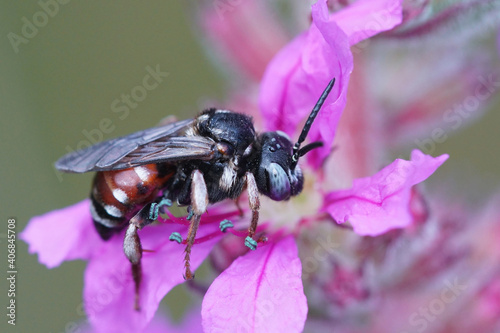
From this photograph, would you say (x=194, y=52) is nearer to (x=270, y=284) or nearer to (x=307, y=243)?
(x=307, y=243)

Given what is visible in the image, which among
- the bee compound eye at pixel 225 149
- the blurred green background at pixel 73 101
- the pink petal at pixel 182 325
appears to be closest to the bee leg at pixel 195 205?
the bee compound eye at pixel 225 149

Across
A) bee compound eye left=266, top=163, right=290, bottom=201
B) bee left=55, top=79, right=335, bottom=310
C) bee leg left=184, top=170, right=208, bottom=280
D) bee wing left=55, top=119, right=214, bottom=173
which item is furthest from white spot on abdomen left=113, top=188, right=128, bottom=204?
bee compound eye left=266, top=163, right=290, bottom=201

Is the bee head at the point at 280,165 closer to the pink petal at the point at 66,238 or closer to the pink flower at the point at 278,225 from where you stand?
the pink flower at the point at 278,225

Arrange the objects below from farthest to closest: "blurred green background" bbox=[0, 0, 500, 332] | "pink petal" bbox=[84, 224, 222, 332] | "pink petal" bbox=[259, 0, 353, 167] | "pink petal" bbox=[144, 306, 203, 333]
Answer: "blurred green background" bbox=[0, 0, 500, 332] < "pink petal" bbox=[144, 306, 203, 333] < "pink petal" bbox=[84, 224, 222, 332] < "pink petal" bbox=[259, 0, 353, 167]

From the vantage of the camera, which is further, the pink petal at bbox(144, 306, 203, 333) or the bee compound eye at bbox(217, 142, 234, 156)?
the pink petal at bbox(144, 306, 203, 333)

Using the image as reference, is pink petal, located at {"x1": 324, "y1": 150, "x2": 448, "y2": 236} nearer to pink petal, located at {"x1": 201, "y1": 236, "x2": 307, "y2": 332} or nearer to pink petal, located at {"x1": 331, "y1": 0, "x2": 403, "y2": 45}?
pink petal, located at {"x1": 201, "y1": 236, "x2": 307, "y2": 332}

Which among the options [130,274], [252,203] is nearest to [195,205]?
[252,203]

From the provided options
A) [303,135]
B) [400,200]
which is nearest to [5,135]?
[303,135]
